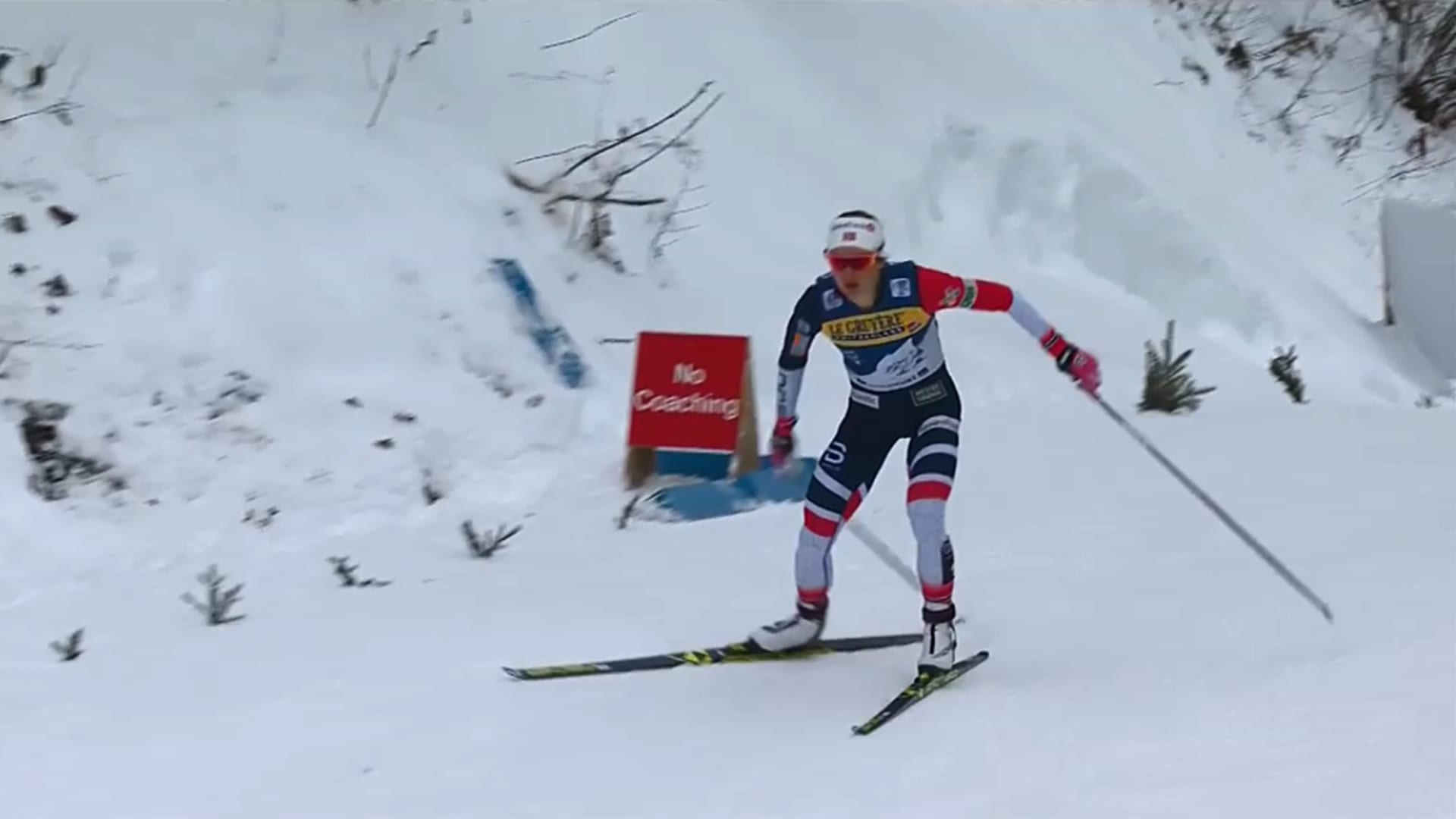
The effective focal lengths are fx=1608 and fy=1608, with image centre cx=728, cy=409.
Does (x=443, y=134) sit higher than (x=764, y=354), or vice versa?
(x=443, y=134)

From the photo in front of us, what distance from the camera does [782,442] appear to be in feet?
18.6

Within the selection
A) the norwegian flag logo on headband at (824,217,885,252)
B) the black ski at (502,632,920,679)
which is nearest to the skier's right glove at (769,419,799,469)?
the black ski at (502,632,920,679)

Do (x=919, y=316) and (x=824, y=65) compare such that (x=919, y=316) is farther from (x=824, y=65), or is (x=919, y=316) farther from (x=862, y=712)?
(x=824, y=65)

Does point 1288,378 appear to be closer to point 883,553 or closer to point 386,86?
point 883,553

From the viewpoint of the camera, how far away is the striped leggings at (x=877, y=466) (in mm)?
5254

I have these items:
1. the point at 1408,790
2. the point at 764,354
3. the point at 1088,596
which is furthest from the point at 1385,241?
the point at 1408,790

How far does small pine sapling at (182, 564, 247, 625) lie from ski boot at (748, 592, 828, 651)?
198cm

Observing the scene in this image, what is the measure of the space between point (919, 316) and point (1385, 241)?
35.1 feet

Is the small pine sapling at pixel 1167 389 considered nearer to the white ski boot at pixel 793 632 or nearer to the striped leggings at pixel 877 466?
the striped leggings at pixel 877 466

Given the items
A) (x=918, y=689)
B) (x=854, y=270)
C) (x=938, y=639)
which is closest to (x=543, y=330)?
(x=854, y=270)

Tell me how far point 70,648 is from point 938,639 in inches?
120

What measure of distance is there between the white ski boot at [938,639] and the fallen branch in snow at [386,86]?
6.28 meters

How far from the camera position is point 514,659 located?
221 inches

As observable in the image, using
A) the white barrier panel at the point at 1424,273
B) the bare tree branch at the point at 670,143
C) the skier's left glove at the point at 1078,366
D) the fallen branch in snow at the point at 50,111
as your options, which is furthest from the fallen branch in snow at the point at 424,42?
the white barrier panel at the point at 1424,273
